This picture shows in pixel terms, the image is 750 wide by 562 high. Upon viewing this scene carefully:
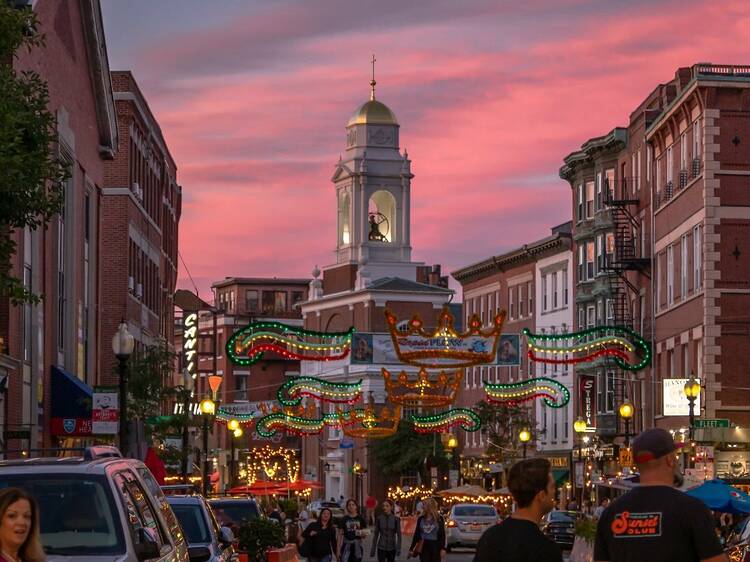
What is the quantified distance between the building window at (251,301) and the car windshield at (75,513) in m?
169

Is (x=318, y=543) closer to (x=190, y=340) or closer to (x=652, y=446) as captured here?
(x=652, y=446)

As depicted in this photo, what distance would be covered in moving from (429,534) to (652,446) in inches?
882

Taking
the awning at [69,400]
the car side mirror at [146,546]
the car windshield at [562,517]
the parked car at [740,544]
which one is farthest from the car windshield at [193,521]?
the car windshield at [562,517]

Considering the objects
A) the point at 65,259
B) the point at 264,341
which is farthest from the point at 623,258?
the point at 65,259

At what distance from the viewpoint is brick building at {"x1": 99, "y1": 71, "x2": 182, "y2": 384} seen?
197 ft

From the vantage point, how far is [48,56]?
136 feet

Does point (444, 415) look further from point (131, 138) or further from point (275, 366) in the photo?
point (275, 366)

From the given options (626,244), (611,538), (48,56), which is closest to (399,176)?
(626,244)

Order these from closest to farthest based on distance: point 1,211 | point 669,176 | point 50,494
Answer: point 50,494, point 1,211, point 669,176

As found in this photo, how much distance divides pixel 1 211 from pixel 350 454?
122 meters

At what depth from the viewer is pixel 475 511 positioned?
60.3 m

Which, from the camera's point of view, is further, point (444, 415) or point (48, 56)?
point (444, 415)

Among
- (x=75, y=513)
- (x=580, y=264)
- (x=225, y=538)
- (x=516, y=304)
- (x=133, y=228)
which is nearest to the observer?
(x=75, y=513)

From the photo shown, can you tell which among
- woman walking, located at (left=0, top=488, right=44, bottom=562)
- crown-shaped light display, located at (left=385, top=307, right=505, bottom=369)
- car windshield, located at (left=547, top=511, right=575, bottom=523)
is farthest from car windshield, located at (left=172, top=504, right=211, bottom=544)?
car windshield, located at (left=547, top=511, right=575, bottom=523)
